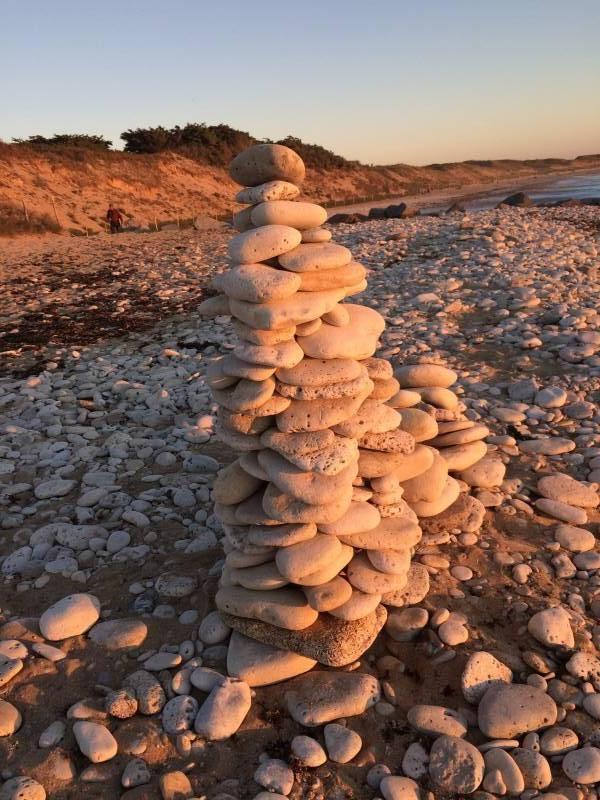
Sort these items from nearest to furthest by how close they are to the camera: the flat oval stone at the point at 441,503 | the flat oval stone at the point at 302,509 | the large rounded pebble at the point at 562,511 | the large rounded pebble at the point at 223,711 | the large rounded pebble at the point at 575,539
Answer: the large rounded pebble at the point at 223,711
the flat oval stone at the point at 302,509
the large rounded pebble at the point at 575,539
the flat oval stone at the point at 441,503
the large rounded pebble at the point at 562,511

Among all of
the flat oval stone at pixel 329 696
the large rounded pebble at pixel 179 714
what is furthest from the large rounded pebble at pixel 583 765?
the large rounded pebble at pixel 179 714

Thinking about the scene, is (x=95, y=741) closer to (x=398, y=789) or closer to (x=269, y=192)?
(x=398, y=789)

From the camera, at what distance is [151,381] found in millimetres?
8352

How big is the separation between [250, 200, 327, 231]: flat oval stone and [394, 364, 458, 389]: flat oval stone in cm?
219

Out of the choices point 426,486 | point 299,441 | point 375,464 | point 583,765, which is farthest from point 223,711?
point 426,486

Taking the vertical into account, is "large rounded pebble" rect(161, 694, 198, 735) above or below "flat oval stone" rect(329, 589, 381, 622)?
below

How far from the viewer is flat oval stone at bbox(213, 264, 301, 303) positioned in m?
3.15

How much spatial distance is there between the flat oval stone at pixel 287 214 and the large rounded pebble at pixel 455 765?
2787mm

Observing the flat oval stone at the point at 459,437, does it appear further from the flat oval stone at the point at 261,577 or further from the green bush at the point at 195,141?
the green bush at the point at 195,141

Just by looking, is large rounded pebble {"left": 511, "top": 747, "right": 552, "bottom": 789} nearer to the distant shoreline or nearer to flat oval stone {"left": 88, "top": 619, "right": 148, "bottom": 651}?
flat oval stone {"left": 88, "top": 619, "right": 148, "bottom": 651}

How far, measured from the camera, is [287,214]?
3340mm

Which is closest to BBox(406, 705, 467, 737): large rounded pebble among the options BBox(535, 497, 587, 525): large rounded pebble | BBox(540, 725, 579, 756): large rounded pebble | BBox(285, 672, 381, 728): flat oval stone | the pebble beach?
the pebble beach

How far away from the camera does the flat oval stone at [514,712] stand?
2945 mm

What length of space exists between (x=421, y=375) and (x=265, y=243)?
254 centimetres
